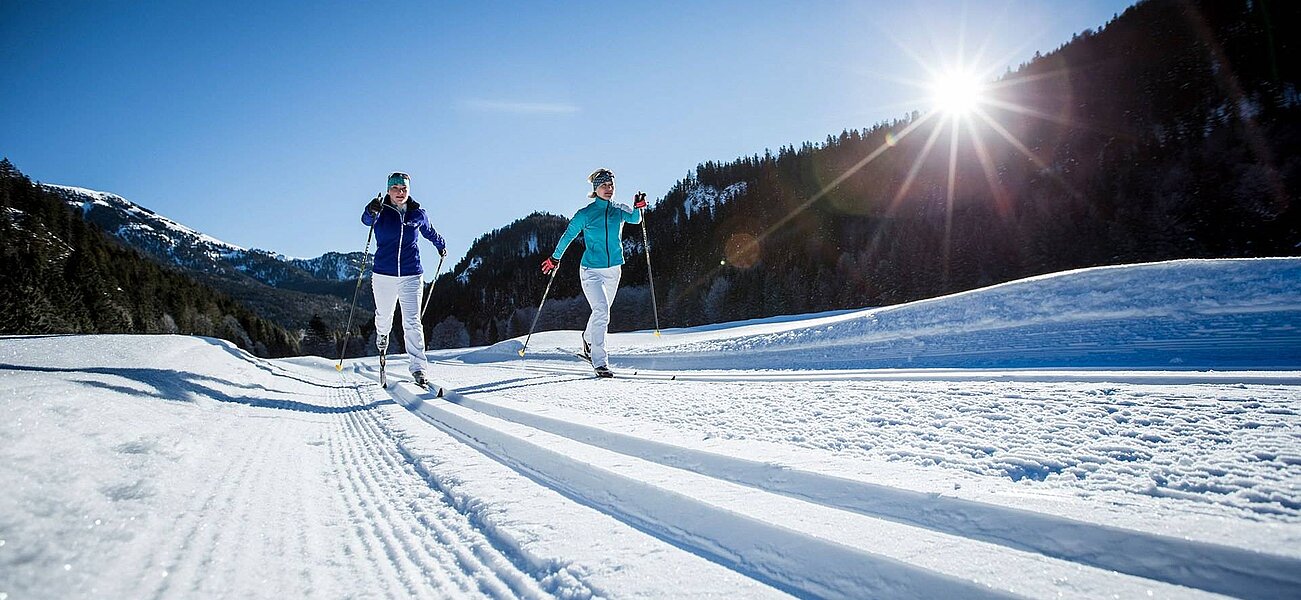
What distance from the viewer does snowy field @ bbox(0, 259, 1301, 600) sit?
974mm

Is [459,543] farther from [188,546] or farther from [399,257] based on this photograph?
[399,257]

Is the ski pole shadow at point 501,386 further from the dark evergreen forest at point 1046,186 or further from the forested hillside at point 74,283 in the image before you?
the forested hillside at point 74,283

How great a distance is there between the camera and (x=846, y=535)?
44.1 inches

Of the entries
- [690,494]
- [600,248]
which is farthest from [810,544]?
[600,248]

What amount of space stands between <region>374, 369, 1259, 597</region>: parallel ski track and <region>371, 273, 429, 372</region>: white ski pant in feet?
15.4

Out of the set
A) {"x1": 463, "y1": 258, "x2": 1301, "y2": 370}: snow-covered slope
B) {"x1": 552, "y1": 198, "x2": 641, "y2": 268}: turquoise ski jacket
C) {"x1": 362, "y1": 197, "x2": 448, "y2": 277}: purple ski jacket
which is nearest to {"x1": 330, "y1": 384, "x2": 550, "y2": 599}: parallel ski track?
{"x1": 552, "y1": 198, "x2": 641, "y2": 268}: turquoise ski jacket

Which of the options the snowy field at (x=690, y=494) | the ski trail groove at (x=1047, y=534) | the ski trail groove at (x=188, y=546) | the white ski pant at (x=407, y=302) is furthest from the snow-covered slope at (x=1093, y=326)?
the ski trail groove at (x=188, y=546)

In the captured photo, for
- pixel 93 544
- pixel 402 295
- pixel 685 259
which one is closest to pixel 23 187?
pixel 685 259

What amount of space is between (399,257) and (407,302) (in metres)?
0.56

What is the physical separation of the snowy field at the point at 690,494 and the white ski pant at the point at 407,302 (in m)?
2.77

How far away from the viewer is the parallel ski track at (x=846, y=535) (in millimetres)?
894

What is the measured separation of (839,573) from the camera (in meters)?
1.03

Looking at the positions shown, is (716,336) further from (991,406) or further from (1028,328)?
(991,406)

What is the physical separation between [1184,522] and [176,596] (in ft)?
6.91
